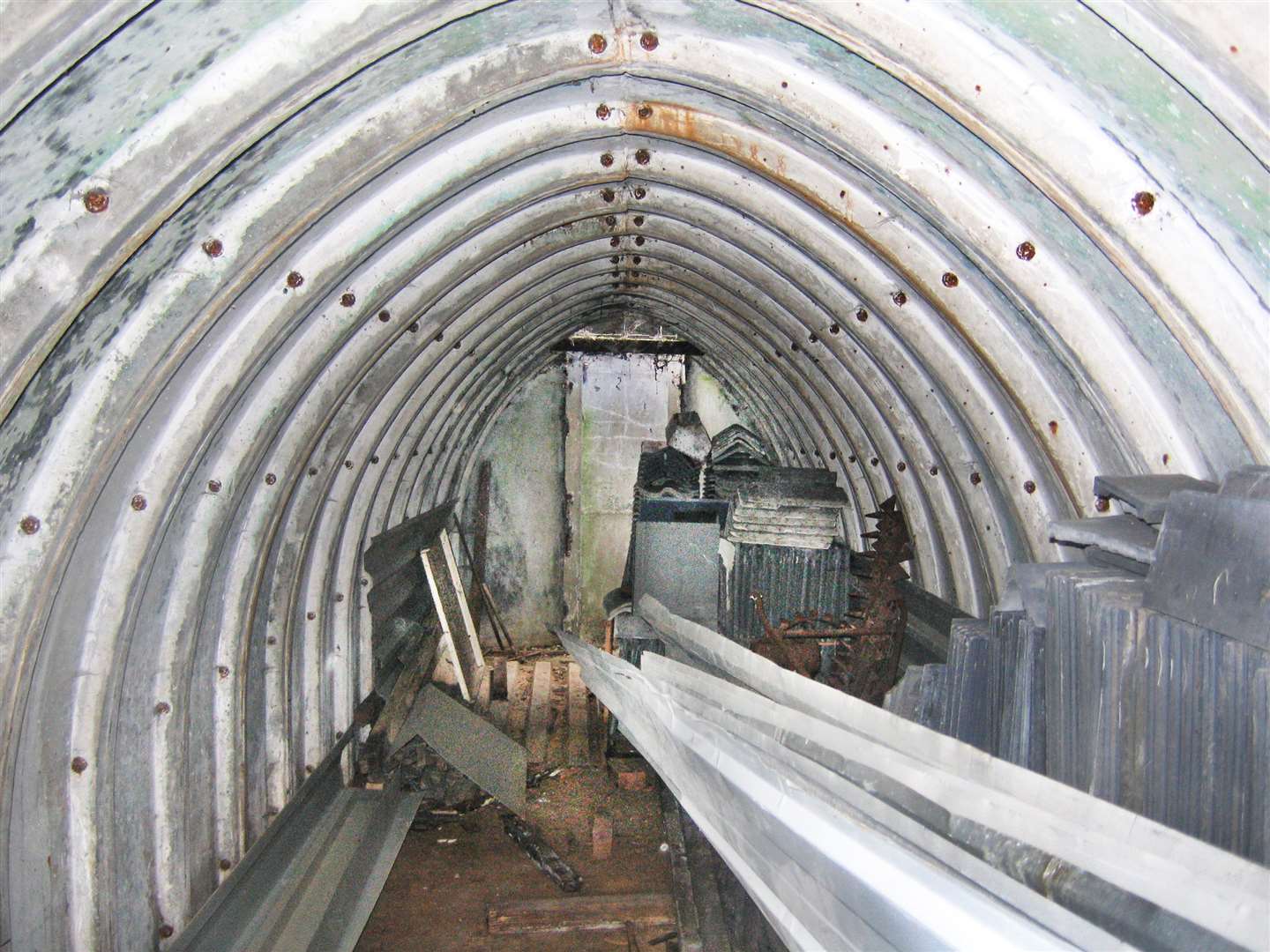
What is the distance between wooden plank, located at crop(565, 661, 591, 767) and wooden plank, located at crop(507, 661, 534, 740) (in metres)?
0.45

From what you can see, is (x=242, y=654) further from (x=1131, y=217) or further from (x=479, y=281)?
(x=1131, y=217)

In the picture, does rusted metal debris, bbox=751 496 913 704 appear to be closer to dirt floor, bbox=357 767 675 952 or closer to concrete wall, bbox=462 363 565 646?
dirt floor, bbox=357 767 675 952

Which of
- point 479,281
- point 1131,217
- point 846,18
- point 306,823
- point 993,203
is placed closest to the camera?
point 1131,217

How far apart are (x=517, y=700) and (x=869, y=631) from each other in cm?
537

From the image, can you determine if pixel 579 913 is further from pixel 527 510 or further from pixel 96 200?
pixel 527 510

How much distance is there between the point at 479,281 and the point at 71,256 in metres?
3.22

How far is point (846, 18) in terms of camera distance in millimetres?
2643

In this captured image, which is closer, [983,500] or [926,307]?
[926,307]

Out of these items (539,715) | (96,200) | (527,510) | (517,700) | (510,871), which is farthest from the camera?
(527,510)

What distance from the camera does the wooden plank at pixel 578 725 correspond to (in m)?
8.74

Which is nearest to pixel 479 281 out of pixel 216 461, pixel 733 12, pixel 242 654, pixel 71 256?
pixel 216 461

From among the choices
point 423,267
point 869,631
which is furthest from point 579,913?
point 423,267

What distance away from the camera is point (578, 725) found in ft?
31.4

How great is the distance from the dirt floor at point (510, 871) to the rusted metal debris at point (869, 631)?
170 centimetres
